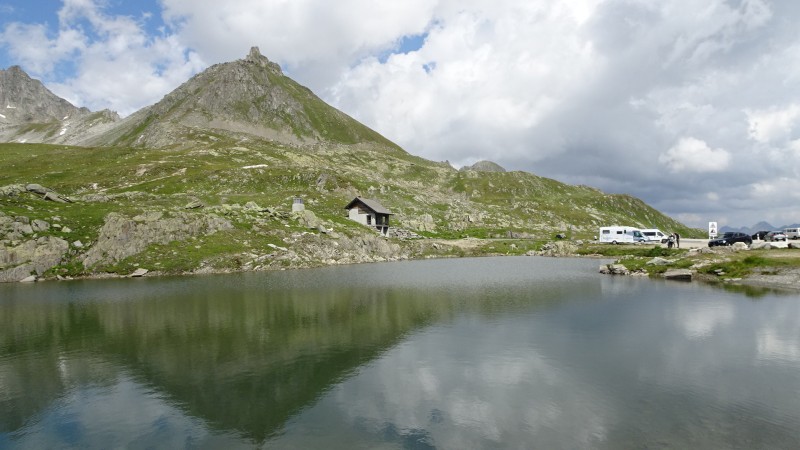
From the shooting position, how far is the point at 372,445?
18.0m

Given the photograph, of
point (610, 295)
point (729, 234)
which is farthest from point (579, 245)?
point (610, 295)

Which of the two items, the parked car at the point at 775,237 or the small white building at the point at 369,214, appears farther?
the small white building at the point at 369,214

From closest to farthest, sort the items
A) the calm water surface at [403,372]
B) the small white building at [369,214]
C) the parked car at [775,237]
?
1. the calm water surface at [403,372]
2. the parked car at [775,237]
3. the small white building at [369,214]

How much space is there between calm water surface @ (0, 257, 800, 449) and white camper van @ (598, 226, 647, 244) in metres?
70.9

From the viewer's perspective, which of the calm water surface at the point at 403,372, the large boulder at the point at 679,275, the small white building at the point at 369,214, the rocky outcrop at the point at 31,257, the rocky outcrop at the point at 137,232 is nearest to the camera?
the calm water surface at the point at 403,372

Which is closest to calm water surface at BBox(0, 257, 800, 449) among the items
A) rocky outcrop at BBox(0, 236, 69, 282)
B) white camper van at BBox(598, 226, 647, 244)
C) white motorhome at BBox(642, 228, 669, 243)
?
rocky outcrop at BBox(0, 236, 69, 282)

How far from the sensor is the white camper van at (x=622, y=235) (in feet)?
385

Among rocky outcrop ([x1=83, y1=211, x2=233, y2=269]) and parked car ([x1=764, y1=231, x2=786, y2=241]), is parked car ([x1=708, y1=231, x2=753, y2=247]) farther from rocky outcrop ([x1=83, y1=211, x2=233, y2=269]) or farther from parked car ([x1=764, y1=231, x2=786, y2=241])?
rocky outcrop ([x1=83, y1=211, x2=233, y2=269])

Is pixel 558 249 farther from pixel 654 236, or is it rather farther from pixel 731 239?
pixel 731 239

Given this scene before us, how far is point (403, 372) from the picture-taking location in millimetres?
26609

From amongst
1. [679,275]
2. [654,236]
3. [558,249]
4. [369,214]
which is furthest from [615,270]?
[369,214]

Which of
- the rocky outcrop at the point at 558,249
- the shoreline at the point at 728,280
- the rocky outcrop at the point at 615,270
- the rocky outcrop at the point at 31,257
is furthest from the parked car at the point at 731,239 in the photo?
the rocky outcrop at the point at 31,257

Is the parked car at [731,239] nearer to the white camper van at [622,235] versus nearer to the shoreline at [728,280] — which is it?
the white camper van at [622,235]

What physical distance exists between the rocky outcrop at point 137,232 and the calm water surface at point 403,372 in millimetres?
23704
